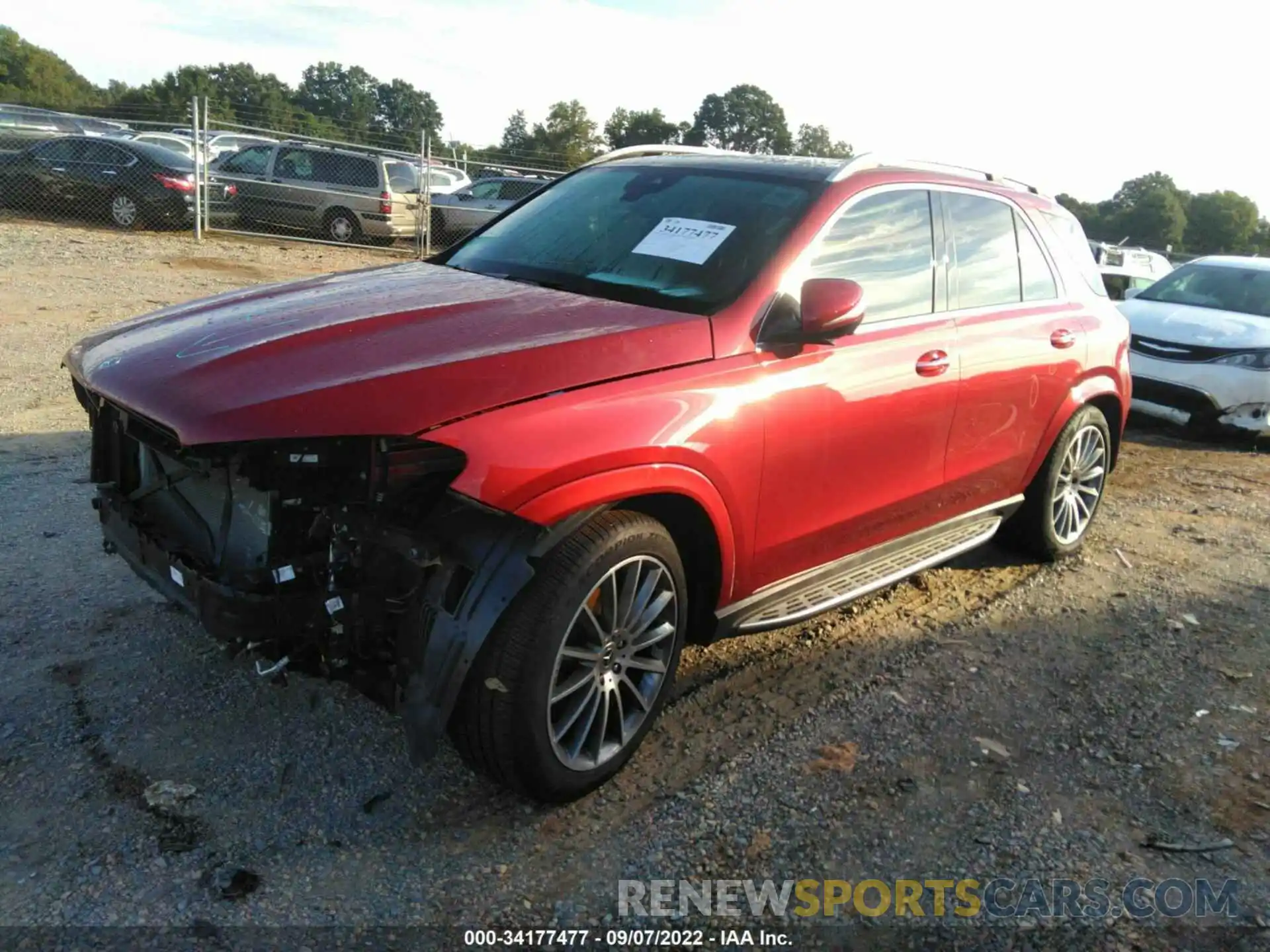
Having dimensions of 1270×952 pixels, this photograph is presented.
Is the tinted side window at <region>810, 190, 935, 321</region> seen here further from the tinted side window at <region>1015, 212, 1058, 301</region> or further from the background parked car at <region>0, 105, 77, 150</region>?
the background parked car at <region>0, 105, 77, 150</region>

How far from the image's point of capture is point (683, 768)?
10.3 feet

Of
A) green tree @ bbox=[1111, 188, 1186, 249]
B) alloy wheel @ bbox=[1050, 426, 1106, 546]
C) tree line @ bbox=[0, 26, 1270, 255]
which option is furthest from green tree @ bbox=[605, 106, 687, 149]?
alloy wheel @ bbox=[1050, 426, 1106, 546]

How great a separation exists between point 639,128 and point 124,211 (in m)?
37.9

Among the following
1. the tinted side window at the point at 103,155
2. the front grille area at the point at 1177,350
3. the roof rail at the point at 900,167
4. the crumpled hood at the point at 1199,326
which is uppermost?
the tinted side window at the point at 103,155

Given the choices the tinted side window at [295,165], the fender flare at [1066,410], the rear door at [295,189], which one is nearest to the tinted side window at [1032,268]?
the fender flare at [1066,410]

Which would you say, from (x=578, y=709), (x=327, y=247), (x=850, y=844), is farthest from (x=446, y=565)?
(x=327, y=247)

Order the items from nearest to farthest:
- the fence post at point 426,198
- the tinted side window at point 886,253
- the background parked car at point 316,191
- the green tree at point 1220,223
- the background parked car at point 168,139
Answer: the tinted side window at point 886,253, the background parked car at point 316,191, the fence post at point 426,198, the background parked car at point 168,139, the green tree at point 1220,223

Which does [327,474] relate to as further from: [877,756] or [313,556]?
[877,756]

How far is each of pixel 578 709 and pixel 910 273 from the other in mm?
2195

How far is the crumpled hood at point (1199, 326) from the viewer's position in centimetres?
836

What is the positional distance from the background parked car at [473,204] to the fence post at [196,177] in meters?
4.30

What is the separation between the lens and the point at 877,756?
328cm

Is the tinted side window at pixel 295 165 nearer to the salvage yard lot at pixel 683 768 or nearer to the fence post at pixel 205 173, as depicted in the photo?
the fence post at pixel 205 173

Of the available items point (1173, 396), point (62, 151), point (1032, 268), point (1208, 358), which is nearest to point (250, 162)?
point (62, 151)
